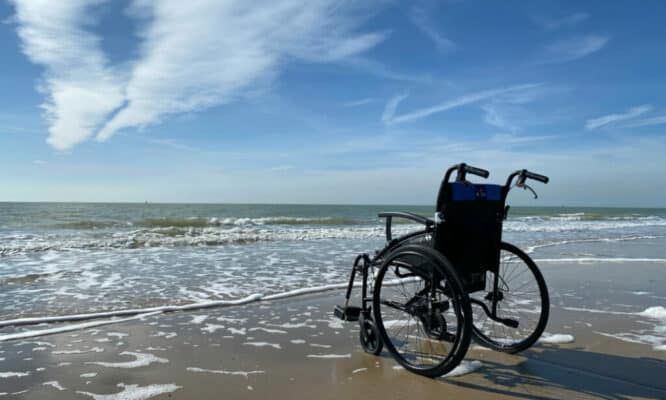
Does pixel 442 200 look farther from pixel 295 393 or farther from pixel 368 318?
pixel 295 393

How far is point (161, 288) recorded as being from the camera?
21.1 ft

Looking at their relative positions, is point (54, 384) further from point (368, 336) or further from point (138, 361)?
point (368, 336)

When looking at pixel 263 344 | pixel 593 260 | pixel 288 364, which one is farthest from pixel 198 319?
pixel 593 260

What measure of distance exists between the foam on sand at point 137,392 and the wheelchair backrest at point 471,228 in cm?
194

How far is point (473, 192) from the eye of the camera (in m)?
3.04

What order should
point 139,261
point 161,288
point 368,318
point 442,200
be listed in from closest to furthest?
point 442,200 < point 368,318 < point 161,288 < point 139,261

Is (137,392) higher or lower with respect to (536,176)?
lower

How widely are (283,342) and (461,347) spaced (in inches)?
70.6

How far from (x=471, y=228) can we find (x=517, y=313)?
8.51 ft

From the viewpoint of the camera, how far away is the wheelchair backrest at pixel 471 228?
2.99m

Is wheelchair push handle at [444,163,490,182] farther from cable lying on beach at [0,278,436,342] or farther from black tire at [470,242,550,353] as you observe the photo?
cable lying on beach at [0,278,436,342]

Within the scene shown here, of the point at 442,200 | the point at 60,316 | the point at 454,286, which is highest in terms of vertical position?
the point at 442,200

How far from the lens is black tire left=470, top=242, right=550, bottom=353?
3.34 metres

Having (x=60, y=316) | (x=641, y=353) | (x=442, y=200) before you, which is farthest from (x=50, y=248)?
(x=641, y=353)
